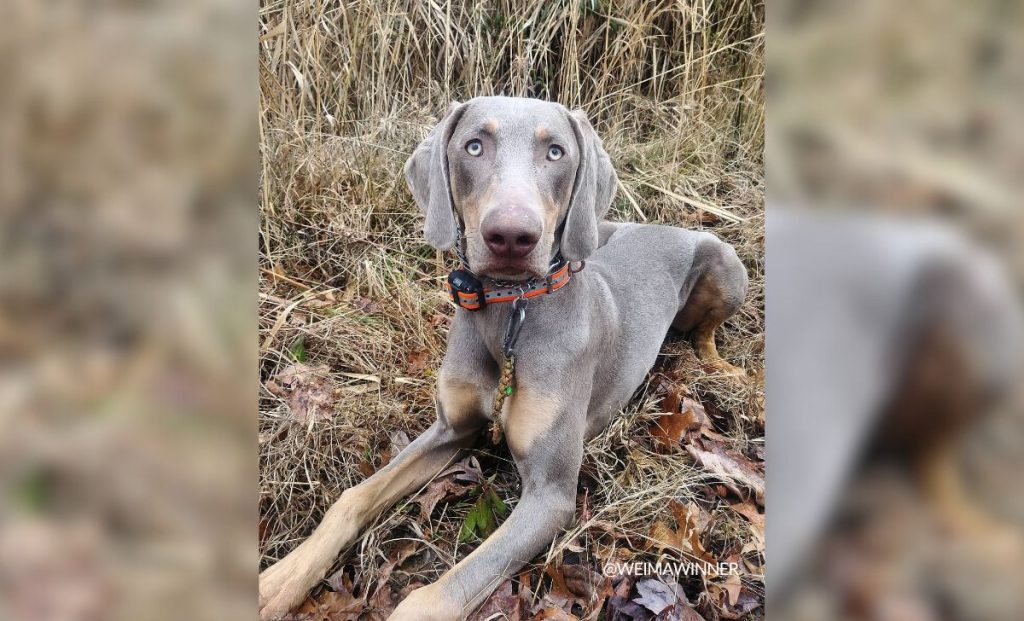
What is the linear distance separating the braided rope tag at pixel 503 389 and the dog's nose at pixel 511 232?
1.72 feet

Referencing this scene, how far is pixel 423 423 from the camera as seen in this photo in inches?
131

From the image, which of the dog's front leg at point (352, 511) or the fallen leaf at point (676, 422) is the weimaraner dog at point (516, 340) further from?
the fallen leaf at point (676, 422)

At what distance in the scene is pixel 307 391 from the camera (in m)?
3.05

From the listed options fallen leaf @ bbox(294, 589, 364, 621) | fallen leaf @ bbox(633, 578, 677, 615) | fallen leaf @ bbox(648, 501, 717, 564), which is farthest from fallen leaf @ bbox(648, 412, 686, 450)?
fallen leaf @ bbox(294, 589, 364, 621)

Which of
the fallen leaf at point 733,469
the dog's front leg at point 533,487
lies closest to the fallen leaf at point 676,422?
the fallen leaf at point 733,469

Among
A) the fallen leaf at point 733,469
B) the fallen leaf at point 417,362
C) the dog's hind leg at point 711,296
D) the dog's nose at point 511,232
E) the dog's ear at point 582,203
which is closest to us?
the dog's nose at point 511,232

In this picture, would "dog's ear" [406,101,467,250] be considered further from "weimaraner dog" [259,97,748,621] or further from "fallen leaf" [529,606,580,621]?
"fallen leaf" [529,606,580,621]

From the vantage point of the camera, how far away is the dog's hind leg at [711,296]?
373cm

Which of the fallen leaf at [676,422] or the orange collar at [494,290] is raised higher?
the orange collar at [494,290]
